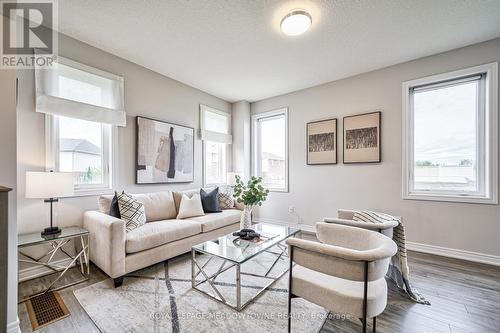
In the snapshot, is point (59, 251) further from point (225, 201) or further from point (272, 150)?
point (272, 150)

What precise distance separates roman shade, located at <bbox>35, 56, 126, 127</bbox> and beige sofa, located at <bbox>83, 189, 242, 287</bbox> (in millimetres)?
1075

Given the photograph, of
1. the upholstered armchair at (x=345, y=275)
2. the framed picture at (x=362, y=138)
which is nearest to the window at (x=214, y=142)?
the framed picture at (x=362, y=138)

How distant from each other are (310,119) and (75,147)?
371 cm

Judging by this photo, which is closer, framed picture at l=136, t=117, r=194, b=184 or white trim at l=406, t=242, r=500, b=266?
white trim at l=406, t=242, r=500, b=266

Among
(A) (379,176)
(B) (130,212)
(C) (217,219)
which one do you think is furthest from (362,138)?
(B) (130,212)

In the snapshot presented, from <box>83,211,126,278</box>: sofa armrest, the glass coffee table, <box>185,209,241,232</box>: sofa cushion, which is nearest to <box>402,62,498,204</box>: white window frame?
the glass coffee table

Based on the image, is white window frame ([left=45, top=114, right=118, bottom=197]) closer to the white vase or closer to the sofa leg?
the sofa leg

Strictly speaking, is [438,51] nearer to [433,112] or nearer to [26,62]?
[433,112]

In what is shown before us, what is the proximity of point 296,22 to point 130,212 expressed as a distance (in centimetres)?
276

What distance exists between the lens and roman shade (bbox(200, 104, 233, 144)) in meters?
4.31

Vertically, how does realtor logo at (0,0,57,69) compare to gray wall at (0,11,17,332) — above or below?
above

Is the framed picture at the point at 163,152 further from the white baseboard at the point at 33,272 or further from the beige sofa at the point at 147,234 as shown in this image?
the white baseboard at the point at 33,272

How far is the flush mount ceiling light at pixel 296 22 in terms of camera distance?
7.10 feet

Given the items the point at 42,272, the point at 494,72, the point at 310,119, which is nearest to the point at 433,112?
the point at 494,72
